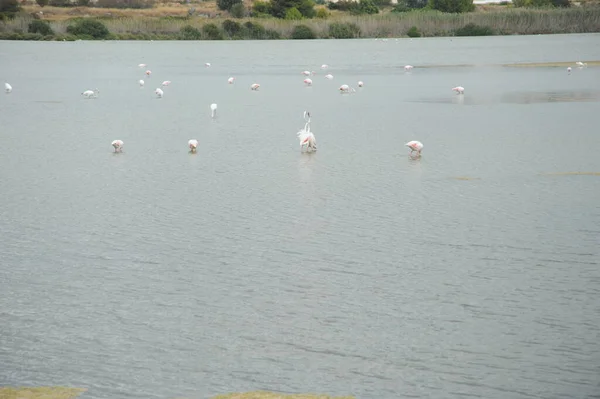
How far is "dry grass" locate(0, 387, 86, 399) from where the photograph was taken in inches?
179

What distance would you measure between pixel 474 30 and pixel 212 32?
1621cm

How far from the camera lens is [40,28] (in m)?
60.7

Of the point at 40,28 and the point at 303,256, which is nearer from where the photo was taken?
the point at 303,256

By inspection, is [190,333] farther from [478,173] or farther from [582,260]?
[478,173]

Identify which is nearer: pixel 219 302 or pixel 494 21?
pixel 219 302

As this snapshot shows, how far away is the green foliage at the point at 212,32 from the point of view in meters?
60.1

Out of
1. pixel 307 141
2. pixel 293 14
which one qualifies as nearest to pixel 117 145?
pixel 307 141

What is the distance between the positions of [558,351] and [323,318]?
1374 mm

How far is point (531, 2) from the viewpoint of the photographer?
81.4m

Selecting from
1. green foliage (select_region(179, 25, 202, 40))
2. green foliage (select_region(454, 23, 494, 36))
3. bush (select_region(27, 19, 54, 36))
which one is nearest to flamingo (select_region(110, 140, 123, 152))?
green foliage (select_region(454, 23, 494, 36))

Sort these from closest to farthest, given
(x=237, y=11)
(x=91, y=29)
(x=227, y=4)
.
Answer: (x=91, y=29), (x=237, y=11), (x=227, y=4)

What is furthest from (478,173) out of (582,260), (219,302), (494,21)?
(494,21)

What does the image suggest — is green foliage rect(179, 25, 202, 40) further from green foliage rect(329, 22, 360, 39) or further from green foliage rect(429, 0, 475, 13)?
green foliage rect(429, 0, 475, 13)

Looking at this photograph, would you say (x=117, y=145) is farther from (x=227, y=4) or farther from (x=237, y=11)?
(x=227, y=4)
